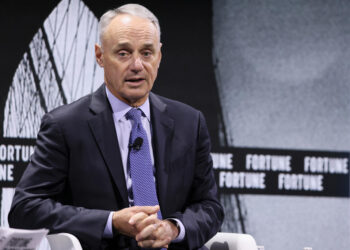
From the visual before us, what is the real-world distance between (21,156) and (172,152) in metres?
2.35

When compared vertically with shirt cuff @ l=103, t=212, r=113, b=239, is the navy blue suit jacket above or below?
above

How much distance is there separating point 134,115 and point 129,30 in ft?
0.94

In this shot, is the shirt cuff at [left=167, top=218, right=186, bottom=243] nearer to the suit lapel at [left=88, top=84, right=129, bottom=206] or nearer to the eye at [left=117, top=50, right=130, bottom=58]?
the suit lapel at [left=88, top=84, right=129, bottom=206]

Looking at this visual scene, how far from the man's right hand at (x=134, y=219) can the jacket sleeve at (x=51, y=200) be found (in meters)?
0.05

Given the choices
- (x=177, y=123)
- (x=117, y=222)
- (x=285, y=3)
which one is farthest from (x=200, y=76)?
(x=117, y=222)

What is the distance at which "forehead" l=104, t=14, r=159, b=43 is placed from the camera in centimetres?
193

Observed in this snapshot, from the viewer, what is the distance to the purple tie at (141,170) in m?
1.92

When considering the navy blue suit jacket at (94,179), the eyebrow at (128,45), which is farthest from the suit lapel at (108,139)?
the eyebrow at (128,45)

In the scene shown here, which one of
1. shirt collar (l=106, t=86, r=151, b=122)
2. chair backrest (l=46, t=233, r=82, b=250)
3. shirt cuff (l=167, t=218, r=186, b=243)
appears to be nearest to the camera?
chair backrest (l=46, t=233, r=82, b=250)

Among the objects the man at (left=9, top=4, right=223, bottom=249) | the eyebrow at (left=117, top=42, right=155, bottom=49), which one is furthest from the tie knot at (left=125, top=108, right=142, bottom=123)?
the eyebrow at (left=117, top=42, right=155, bottom=49)

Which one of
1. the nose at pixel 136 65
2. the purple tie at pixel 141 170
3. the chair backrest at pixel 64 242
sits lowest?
the chair backrest at pixel 64 242

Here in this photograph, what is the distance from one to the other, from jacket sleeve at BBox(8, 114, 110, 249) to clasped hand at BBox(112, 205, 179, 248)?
0.20 feet

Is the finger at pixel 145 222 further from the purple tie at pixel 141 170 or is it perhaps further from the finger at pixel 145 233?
the purple tie at pixel 141 170

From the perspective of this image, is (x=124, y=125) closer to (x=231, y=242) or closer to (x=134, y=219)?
(x=134, y=219)
